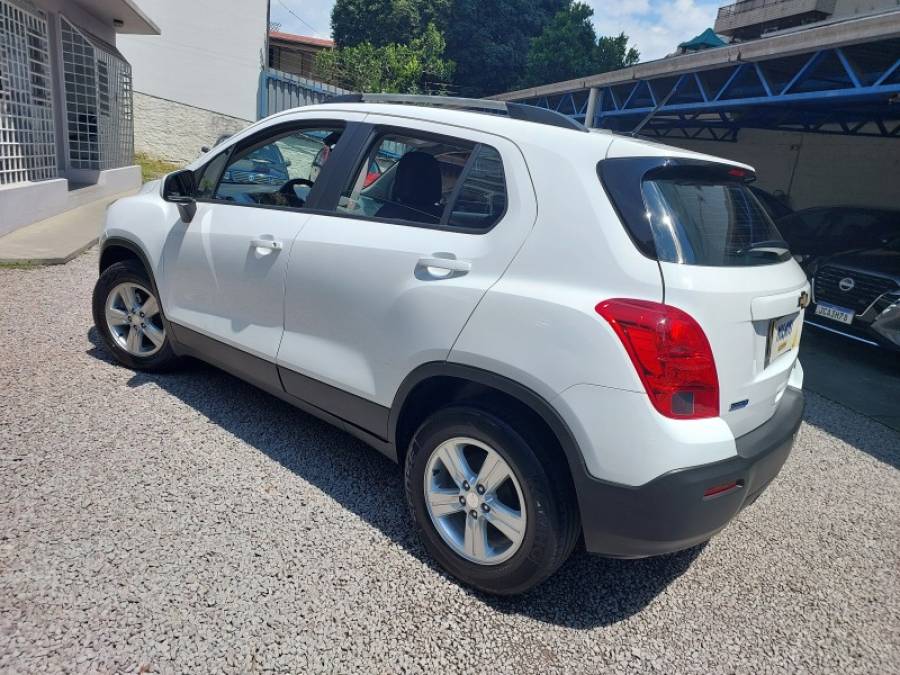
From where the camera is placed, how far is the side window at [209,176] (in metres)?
3.55

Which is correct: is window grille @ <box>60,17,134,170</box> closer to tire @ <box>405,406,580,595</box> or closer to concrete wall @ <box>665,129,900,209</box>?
tire @ <box>405,406,580,595</box>

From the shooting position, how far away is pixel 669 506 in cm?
200

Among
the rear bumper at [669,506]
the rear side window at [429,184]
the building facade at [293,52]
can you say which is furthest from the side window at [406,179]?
the building facade at [293,52]

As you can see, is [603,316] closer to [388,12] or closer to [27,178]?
[27,178]

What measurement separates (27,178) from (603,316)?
911 cm

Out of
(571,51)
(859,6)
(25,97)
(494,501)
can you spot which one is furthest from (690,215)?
(571,51)

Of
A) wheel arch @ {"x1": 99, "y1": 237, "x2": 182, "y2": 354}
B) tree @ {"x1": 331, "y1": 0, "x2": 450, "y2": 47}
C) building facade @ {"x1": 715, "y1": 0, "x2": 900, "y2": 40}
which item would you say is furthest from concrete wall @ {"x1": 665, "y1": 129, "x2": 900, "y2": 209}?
tree @ {"x1": 331, "y1": 0, "x2": 450, "y2": 47}

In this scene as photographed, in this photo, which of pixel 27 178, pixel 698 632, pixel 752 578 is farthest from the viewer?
pixel 27 178

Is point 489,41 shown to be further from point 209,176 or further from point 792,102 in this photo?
point 209,176

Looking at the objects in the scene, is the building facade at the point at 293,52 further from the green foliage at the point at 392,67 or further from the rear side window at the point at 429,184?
the rear side window at the point at 429,184

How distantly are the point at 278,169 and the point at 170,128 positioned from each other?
19288mm

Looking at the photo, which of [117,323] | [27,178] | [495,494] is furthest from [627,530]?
[27,178]

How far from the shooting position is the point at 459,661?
2123 millimetres

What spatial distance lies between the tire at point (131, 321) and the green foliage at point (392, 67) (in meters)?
29.0
